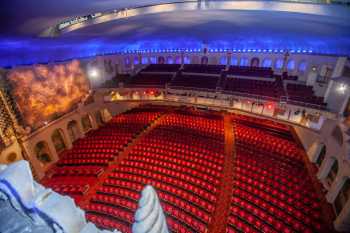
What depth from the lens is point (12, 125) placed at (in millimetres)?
11539

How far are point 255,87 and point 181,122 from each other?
7.85 m

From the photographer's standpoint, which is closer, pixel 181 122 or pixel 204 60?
pixel 181 122

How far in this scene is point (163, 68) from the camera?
22.7 metres

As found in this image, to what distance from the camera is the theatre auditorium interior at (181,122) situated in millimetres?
3717

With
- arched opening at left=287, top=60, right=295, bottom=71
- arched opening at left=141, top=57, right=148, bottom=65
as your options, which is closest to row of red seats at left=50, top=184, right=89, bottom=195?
arched opening at left=141, top=57, right=148, bottom=65

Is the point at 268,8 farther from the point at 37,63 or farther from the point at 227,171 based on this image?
the point at 37,63

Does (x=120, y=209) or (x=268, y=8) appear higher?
(x=268, y=8)

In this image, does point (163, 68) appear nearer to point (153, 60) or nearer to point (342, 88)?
point (153, 60)

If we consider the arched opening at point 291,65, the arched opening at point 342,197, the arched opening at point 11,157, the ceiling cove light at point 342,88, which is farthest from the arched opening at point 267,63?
the arched opening at point 11,157

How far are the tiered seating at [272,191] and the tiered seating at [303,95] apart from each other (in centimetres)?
347

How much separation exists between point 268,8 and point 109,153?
1351 centimetres

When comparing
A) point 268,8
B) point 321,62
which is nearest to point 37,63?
point 268,8

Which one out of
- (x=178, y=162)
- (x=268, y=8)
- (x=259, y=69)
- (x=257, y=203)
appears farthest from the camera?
(x=259, y=69)

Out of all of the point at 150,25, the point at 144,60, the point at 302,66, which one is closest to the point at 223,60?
the point at 302,66
